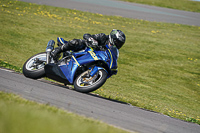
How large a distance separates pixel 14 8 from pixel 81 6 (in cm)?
631

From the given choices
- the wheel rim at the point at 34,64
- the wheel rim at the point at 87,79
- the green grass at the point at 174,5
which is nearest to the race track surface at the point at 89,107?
the wheel rim at the point at 87,79

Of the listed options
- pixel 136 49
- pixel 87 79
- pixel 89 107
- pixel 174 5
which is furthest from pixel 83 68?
pixel 174 5

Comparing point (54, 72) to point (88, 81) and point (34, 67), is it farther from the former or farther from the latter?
point (88, 81)

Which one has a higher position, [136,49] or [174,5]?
[174,5]

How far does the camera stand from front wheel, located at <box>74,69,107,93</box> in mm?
5867

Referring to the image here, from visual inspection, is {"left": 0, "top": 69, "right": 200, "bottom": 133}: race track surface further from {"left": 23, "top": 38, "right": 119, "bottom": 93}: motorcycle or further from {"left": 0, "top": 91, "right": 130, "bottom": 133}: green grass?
{"left": 0, "top": 91, "right": 130, "bottom": 133}: green grass

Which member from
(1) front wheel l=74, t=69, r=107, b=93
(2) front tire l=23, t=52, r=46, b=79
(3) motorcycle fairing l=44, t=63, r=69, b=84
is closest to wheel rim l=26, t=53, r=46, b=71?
(2) front tire l=23, t=52, r=46, b=79

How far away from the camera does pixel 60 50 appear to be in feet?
22.3

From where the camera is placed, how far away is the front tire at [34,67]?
6.59 metres

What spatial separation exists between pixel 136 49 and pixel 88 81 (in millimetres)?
9614

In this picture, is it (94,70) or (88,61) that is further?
(88,61)

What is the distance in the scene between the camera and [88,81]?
6.08 metres

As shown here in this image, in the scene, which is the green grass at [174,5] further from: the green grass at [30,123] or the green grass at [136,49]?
the green grass at [30,123]

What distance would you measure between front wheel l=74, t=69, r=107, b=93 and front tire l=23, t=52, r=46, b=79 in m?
1.08
